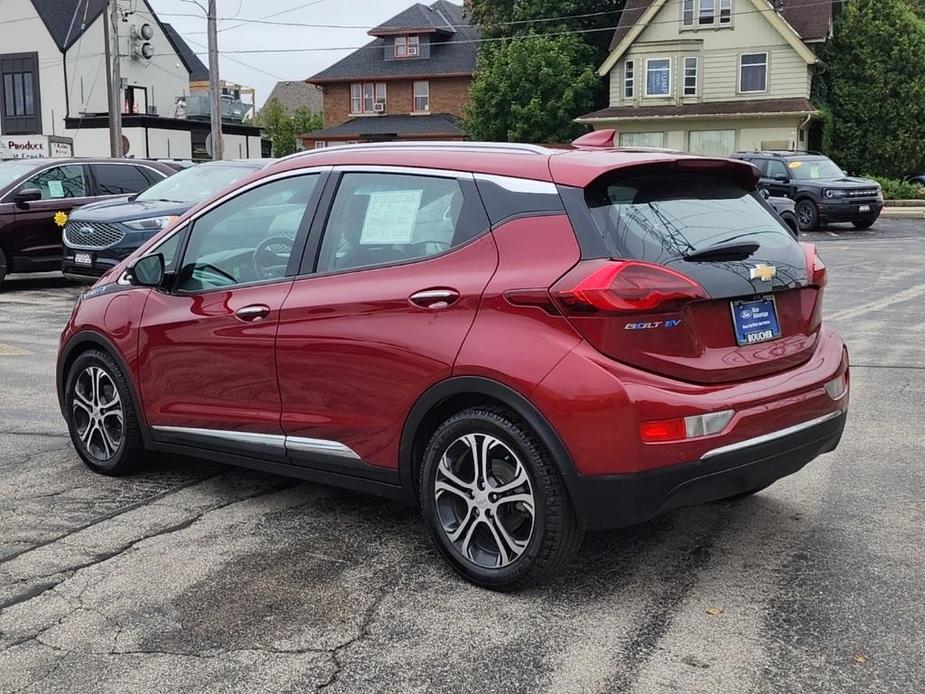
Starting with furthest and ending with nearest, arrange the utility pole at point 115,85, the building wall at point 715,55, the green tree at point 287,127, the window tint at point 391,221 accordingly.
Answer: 1. the green tree at point 287,127
2. the building wall at point 715,55
3. the utility pole at point 115,85
4. the window tint at point 391,221

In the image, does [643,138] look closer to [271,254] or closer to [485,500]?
[271,254]

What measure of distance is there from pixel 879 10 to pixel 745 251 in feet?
132

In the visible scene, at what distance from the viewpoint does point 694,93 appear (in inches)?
1695

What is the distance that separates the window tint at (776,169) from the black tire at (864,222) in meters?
2.09

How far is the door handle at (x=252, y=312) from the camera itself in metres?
4.83

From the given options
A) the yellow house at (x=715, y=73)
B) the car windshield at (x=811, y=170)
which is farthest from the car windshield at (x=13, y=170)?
the yellow house at (x=715, y=73)

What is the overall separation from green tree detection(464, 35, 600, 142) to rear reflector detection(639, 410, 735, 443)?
40.0 meters

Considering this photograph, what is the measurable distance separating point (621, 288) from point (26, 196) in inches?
502

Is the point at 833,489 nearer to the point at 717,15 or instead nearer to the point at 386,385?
the point at 386,385

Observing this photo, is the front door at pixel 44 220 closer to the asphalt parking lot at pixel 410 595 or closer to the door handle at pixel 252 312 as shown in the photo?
the asphalt parking lot at pixel 410 595

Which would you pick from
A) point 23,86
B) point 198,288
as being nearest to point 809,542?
point 198,288

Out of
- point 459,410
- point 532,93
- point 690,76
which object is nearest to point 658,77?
point 690,76

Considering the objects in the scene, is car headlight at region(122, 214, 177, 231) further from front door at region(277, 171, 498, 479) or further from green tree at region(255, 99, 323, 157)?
green tree at region(255, 99, 323, 157)

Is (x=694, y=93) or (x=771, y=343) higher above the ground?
(x=694, y=93)
